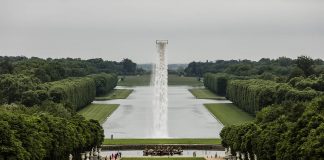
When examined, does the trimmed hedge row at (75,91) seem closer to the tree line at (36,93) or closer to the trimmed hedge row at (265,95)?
the tree line at (36,93)

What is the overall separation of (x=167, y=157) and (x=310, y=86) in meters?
36.8

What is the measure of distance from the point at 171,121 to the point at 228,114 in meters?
8.61

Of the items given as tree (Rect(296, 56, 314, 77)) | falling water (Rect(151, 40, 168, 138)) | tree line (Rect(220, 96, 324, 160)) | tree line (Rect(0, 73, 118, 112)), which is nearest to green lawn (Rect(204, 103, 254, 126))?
falling water (Rect(151, 40, 168, 138))

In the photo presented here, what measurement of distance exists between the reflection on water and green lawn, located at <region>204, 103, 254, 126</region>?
827 mm

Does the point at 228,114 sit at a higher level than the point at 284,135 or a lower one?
lower

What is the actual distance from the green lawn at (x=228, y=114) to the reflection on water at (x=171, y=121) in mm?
827

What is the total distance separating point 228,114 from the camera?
84.7 metres

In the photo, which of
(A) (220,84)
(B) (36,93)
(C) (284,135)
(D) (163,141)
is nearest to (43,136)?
(C) (284,135)

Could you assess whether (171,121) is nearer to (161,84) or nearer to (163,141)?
(161,84)

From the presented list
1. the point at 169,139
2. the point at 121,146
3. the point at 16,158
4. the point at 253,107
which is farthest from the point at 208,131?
the point at 16,158

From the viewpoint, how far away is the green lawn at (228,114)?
7678cm

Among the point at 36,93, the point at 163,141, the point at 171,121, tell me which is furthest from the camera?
the point at 36,93

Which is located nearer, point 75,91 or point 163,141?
point 163,141

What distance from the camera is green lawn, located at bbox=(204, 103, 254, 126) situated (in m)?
76.8
